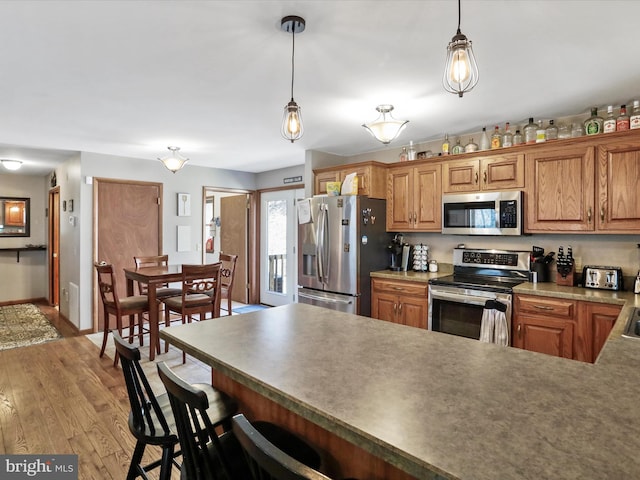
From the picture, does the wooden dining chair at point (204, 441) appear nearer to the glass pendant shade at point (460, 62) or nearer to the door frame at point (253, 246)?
the glass pendant shade at point (460, 62)

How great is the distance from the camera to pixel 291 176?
5914mm

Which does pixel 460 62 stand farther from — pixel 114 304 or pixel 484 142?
pixel 114 304

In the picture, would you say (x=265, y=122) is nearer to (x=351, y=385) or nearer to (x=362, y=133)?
(x=362, y=133)

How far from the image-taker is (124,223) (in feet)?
16.7

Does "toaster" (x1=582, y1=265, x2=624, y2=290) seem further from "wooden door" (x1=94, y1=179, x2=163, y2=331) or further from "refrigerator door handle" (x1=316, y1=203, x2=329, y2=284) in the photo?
"wooden door" (x1=94, y1=179, x2=163, y2=331)

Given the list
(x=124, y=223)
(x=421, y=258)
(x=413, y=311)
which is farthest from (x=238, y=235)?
(x=413, y=311)

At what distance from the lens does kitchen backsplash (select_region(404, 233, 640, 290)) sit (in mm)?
3002

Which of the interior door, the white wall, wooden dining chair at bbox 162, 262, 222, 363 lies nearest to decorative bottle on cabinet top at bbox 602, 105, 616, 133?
wooden dining chair at bbox 162, 262, 222, 363

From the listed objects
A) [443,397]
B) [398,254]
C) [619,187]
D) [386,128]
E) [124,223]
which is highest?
[386,128]

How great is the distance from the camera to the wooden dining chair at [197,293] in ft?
12.3

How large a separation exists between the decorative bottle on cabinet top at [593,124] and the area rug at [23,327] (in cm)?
596

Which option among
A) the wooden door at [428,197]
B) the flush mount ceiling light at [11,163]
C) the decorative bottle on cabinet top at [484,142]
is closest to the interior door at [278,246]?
the wooden door at [428,197]

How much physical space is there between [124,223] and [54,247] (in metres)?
2.10

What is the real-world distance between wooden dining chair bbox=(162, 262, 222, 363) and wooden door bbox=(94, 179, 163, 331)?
Result: 1.55 metres
